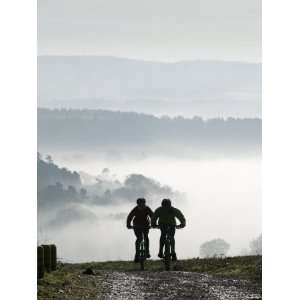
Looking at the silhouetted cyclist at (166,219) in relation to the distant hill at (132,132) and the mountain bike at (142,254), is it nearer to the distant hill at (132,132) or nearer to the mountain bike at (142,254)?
the mountain bike at (142,254)

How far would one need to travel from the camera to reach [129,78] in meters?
17.6

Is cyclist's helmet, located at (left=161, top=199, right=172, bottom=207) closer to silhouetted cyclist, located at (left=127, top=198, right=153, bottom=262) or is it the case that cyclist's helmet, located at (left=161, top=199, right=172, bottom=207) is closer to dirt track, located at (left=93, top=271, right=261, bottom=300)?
silhouetted cyclist, located at (left=127, top=198, right=153, bottom=262)

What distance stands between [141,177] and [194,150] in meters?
0.91

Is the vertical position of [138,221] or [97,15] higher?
[97,15]

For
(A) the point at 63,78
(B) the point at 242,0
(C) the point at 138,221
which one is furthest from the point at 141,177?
(B) the point at 242,0

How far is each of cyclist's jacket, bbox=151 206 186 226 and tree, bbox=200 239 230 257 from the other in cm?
48

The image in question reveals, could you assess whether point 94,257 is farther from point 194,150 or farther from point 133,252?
point 194,150

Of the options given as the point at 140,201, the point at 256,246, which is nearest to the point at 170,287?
the point at 140,201

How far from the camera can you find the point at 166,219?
17.3 m

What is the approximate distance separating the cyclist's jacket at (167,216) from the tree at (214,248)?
1.57ft

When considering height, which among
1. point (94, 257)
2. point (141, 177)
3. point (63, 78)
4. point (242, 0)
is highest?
point (242, 0)

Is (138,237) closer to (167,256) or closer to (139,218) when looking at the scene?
(139,218)

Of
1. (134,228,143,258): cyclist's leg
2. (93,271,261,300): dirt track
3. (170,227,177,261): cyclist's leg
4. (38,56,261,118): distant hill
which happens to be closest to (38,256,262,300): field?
(93,271,261,300): dirt track
